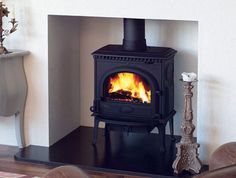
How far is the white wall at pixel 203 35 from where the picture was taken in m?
3.50

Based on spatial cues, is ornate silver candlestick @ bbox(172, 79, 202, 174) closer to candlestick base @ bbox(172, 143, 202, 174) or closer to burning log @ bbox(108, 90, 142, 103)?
candlestick base @ bbox(172, 143, 202, 174)

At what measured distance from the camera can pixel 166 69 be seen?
149 inches

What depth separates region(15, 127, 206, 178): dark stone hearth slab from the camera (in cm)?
363

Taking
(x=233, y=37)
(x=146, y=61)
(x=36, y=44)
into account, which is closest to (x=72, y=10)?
Result: (x=36, y=44)

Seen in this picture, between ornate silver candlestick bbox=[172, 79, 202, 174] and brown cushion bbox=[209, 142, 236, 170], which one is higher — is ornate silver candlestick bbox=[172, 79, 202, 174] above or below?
below

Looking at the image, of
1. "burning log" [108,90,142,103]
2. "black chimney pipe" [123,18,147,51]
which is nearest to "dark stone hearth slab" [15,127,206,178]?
"burning log" [108,90,142,103]

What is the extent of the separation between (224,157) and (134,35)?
5.94 ft

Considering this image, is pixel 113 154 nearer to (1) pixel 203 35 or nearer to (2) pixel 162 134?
(2) pixel 162 134

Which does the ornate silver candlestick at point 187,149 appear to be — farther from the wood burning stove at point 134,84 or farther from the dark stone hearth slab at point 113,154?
the wood burning stove at point 134,84

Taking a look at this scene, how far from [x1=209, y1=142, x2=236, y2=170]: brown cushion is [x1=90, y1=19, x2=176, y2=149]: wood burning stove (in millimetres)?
1498

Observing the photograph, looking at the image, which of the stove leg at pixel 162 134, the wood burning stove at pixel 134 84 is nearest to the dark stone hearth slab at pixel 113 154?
the stove leg at pixel 162 134

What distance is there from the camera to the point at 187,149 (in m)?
3.54

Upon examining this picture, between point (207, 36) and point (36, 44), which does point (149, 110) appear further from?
point (36, 44)

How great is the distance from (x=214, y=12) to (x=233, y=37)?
0.65 ft
